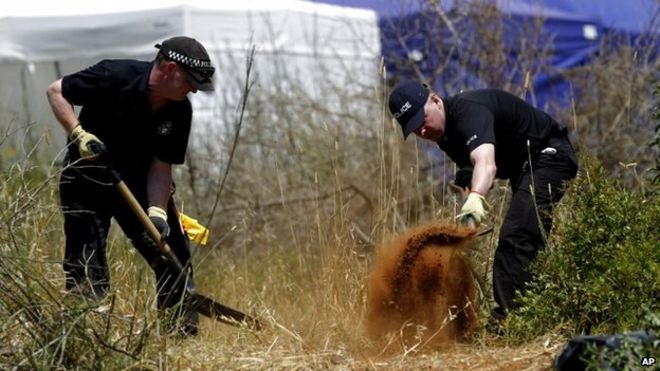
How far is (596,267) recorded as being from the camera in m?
6.39

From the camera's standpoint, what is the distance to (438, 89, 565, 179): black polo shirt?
6801 mm

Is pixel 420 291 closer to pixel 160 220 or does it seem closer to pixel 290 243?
pixel 160 220

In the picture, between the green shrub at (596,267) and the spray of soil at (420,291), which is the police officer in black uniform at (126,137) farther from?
the green shrub at (596,267)

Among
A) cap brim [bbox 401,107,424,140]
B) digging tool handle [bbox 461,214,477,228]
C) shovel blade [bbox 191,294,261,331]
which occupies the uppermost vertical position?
cap brim [bbox 401,107,424,140]

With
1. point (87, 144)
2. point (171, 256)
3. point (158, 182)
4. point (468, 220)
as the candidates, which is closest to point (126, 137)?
point (158, 182)

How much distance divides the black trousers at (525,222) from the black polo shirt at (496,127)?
112 mm

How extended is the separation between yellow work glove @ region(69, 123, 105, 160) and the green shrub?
2392 mm

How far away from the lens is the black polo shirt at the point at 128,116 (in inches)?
275

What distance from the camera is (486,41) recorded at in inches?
482

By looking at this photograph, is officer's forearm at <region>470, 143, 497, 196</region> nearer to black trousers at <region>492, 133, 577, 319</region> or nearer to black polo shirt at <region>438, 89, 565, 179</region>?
black polo shirt at <region>438, 89, 565, 179</region>

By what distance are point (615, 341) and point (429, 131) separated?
228cm

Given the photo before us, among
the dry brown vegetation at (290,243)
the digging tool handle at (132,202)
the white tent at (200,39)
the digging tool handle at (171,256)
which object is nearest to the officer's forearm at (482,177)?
the dry brown vegetation at (290,243)

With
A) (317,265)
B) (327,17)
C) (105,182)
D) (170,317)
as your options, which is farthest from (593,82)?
(170,317)

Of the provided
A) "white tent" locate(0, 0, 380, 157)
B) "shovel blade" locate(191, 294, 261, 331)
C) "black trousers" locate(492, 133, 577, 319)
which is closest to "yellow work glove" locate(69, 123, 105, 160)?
"shovel blade" locate(191, 294, 261, 331)
